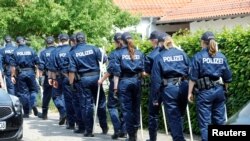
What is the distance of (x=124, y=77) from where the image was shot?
35.3ft

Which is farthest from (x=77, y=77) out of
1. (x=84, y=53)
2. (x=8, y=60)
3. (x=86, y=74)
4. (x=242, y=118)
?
(x=242, y=118)

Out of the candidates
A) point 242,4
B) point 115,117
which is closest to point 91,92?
point 115,117

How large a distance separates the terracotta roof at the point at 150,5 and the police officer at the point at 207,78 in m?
20.9

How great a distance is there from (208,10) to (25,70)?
11265 mm

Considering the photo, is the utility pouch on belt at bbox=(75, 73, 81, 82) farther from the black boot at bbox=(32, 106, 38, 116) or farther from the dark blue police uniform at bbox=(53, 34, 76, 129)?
the black boot at bbox=(32, 106, 38, 116)

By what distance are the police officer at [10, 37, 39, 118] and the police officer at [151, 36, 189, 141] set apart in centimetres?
606

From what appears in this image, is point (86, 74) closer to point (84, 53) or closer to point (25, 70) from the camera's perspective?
point (84, 53)

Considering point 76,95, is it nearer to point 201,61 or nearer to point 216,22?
point 201,61

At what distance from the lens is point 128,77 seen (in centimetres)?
1073

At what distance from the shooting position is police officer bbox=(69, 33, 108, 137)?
453 inches

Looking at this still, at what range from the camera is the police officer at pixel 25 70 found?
14953 mm

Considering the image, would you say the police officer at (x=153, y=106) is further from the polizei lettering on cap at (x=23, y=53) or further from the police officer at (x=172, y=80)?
the polizei lettering on cap at (x=23, y=53)

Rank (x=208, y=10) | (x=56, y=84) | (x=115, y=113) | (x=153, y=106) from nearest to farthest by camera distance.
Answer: (x=153, y=106) < (x=115, y=113) < (x=56, y=84) < (x=208, y=10)

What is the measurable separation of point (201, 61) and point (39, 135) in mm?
4306
